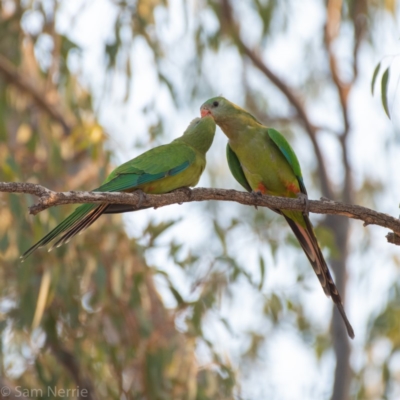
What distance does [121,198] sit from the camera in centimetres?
317

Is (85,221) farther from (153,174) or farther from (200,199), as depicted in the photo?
(200,199)

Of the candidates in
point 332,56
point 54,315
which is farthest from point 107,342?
point 332,56

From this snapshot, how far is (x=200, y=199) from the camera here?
335 cm

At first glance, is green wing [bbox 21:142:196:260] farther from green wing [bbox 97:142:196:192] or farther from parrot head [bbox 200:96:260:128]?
parrot head [bbox 200:96:260:128]

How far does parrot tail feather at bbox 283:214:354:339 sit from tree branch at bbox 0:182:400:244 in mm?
625

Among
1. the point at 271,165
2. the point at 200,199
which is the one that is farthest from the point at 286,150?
the point at 200,199

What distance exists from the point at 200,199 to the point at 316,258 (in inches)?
40.4

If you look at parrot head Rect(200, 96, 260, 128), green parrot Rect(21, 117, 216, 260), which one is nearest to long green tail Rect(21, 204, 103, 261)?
green parrot Rect(21, 117, 216, 260)

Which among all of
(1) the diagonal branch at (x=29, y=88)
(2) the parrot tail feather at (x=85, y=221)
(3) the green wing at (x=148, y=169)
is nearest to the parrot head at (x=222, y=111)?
(3) the green wing at (x=148, y=169)

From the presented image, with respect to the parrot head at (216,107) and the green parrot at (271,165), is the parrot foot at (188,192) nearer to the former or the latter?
the green parrot at (271,165)

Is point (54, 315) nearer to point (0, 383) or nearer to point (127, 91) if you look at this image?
point (0, 383)

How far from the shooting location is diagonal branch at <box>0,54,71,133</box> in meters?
5.99

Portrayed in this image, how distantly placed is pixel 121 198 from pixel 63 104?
3461 millimetres

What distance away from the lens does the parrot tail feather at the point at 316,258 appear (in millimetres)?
3826
